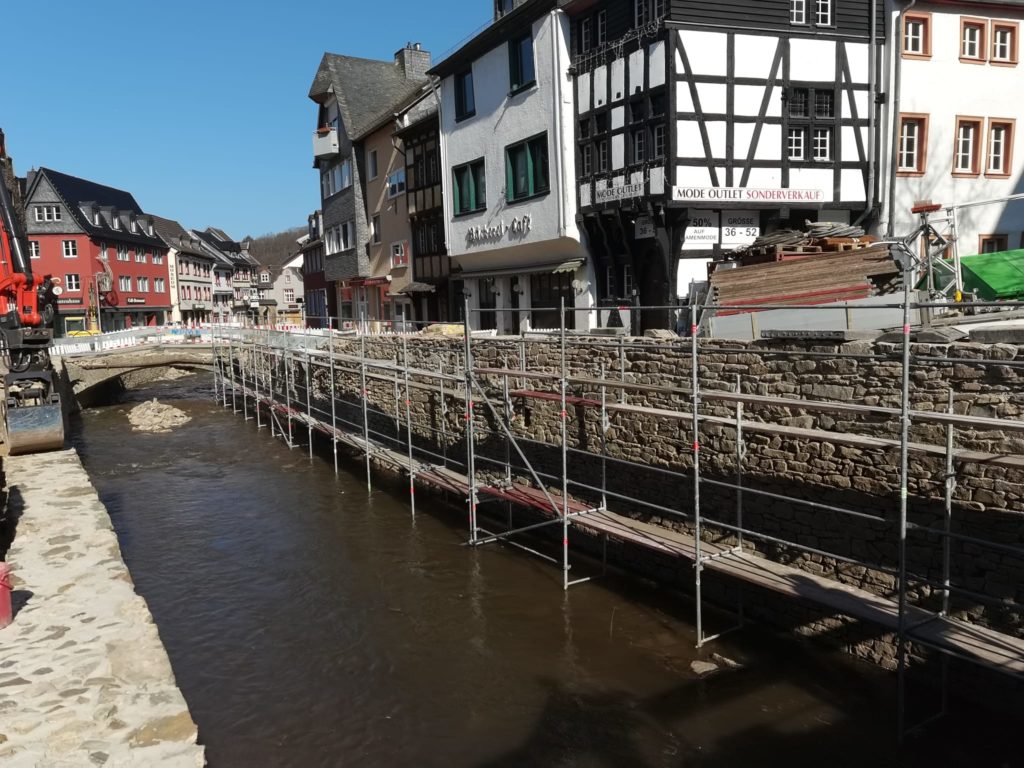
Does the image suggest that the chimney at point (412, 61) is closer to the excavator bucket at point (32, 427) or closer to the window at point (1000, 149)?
the window at point (1000, 149)

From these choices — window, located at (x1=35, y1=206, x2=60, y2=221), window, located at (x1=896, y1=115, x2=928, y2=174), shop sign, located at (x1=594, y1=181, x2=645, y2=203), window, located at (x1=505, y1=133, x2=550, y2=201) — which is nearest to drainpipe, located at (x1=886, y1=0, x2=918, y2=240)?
window, located at (x1=896, y1=115, x2=928, y2=174)

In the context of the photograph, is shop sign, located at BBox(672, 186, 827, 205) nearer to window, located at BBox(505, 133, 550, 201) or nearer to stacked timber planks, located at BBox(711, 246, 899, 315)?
window, located at BBox(505, 133, 550, 201)

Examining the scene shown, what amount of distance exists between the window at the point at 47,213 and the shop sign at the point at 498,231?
136ft

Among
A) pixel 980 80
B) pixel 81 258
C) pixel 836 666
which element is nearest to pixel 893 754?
pixel 836 666

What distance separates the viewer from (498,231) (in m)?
23.7

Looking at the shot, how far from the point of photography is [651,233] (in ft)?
61.8

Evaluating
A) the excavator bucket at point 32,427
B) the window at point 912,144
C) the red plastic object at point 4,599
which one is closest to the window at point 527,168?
the window at point 912,144

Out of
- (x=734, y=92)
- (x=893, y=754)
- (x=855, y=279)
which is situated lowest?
(x=893, y=754)

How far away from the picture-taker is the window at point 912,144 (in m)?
18.5

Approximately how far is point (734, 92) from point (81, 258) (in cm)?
5048

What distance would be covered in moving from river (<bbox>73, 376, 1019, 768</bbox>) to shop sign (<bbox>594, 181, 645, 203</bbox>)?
30.8 ft

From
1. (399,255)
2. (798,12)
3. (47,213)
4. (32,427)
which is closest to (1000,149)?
(798,12)

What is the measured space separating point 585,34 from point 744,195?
20.7 feet

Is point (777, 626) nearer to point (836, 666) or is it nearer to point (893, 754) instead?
point (836, 666)
